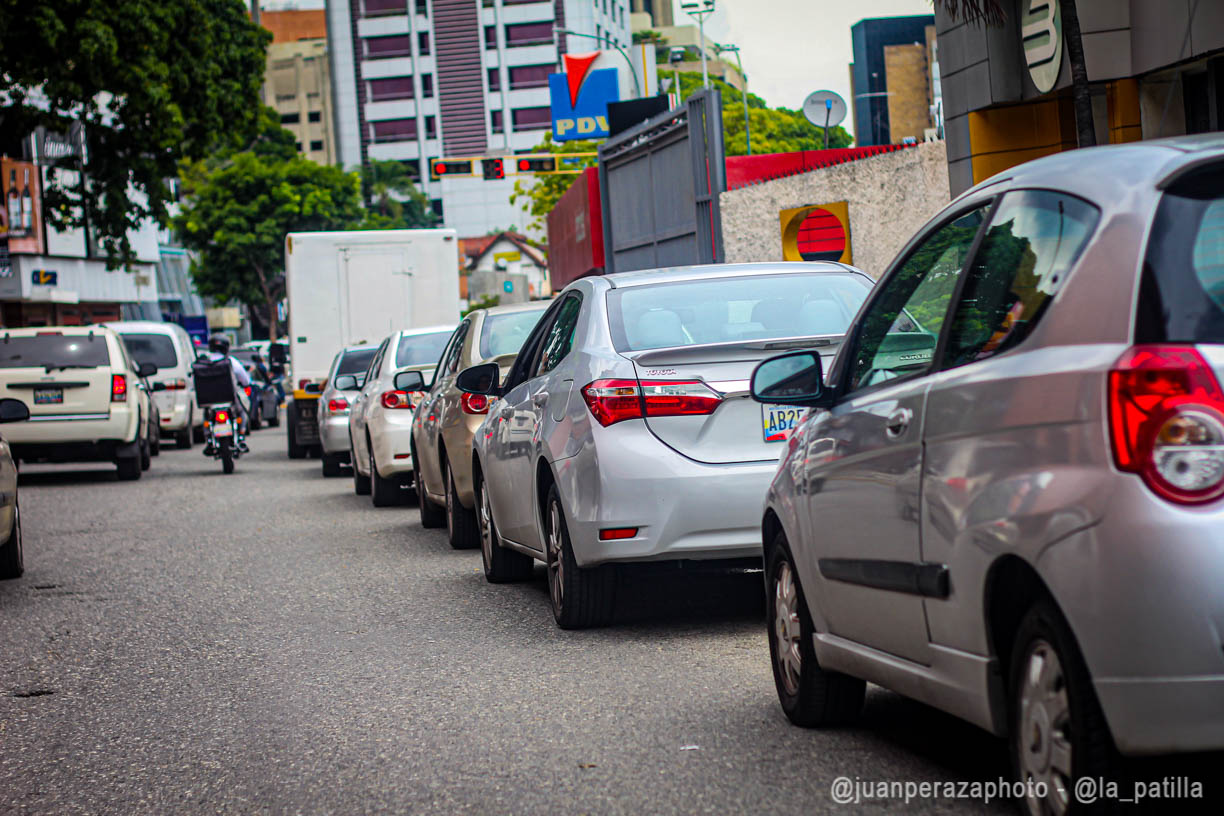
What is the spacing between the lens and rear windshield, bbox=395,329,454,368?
16.1 metres

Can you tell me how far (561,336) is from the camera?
8.48 metres

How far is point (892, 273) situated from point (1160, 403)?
178cm

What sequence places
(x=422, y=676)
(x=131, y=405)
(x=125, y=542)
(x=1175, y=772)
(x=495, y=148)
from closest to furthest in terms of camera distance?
(x=1175, y=772) < (x=422, y=676) < (x=125, y=542) < (x=131, y=405) < (x=495, y=148)

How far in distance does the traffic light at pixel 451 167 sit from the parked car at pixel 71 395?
112ft

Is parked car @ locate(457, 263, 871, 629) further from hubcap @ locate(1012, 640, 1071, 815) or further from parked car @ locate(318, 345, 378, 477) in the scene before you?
parked car @ locate(318, 345, 378, 477)

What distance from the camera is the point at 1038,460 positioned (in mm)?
3578

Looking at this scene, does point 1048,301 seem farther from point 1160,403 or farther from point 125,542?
point 125,542

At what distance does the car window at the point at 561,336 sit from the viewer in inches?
324

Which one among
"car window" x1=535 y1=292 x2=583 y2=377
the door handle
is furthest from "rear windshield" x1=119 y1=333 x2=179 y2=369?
the door handle

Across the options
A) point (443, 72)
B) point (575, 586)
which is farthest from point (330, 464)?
point (443, 72)

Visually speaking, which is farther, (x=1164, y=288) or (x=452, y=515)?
(x=452, y=515)

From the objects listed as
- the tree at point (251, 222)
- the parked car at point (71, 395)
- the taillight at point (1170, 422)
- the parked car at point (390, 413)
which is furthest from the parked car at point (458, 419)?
the tree at point (251, 222)

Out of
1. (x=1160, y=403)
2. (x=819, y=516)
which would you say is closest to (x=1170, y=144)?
(x=1160, y=403)

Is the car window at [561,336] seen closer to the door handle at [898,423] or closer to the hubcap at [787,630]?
the hubcap at [787,630]
